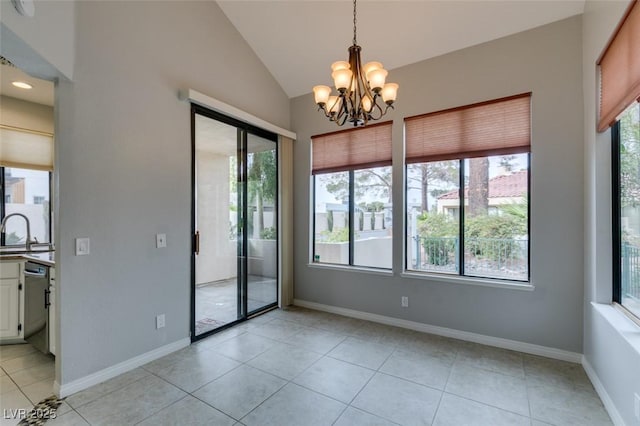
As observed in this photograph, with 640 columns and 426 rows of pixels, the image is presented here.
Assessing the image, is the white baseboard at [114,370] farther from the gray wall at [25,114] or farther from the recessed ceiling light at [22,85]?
the gray wall at [25,114]

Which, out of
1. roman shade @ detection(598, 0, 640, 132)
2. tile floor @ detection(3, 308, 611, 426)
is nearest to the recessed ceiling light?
tile floor @ detection(3, 308, 611, 426)

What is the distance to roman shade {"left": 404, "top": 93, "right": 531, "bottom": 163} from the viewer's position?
3068 mm

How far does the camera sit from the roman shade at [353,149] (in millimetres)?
3924

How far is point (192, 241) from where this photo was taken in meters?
3.24

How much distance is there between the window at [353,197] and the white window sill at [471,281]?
0.43m

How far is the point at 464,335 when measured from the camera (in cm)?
332

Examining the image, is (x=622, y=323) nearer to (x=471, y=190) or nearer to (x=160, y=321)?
(x=471, y=190)

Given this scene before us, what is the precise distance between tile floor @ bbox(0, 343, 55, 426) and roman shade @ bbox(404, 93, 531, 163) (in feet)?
14.1

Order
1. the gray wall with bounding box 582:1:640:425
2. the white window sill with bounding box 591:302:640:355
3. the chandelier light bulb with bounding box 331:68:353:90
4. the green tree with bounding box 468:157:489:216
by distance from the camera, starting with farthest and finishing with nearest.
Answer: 1. the green tree with bounding box 468:157:489:216
2. the chandelier light bulb with bounding box 331:68:353:90
3. the gray wall with bounding box 582:1:640:425
4. the white window sill with bounding box 591:302:640:355

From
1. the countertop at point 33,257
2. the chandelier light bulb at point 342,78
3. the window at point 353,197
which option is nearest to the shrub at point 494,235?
the window at point 353,197

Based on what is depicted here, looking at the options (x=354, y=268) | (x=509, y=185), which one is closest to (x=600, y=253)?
(x=509, y=185)

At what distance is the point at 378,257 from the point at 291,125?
101 inches

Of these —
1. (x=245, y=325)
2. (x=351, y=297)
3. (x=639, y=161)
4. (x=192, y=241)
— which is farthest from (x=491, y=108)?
(x=245, y=325)

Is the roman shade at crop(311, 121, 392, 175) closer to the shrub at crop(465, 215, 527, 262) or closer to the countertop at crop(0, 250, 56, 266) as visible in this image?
the shrub at crop(465, 215, 527, 262)
